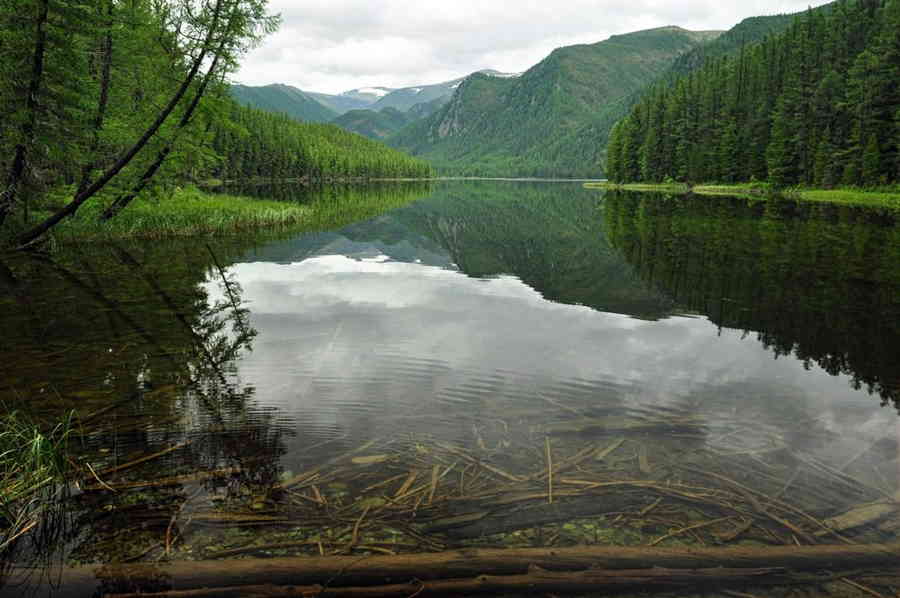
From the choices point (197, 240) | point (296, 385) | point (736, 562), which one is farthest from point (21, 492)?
point (197, 240)

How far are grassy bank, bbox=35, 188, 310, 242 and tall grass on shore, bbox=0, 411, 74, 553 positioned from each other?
26.4 meters

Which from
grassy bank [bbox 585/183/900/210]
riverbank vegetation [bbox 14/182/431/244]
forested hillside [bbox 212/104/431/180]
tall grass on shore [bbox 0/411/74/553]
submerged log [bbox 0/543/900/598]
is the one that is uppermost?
forested hillside [bbox 212/104/431/180]

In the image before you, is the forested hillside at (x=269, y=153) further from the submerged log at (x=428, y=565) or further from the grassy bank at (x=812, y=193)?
the submerged log at (x=428, y=565)

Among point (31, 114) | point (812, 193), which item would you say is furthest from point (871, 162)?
point (31, 114)

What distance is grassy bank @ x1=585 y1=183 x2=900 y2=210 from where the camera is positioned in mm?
59344

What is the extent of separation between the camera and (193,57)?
73.9 feet

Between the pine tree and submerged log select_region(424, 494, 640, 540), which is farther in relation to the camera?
the pine tree

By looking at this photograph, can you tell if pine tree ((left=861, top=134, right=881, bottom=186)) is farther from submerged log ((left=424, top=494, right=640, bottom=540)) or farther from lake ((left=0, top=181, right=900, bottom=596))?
submerged log ((left=424, top=494, right=640, bottom=540))

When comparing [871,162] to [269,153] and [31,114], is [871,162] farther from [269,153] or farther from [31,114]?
[269,153]

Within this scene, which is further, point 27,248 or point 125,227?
point 125,227

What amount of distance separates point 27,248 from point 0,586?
26686 mm

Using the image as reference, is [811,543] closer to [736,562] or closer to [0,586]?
[736,562]

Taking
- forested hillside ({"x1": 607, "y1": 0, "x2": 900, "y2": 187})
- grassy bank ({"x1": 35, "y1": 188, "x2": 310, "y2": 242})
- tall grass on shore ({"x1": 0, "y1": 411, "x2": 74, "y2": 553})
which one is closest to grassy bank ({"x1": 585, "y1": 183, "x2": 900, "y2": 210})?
forested hillside ({"x1": 607, "y1": 0, "x2": 900, "y2": 187})

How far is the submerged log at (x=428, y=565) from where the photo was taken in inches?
184
